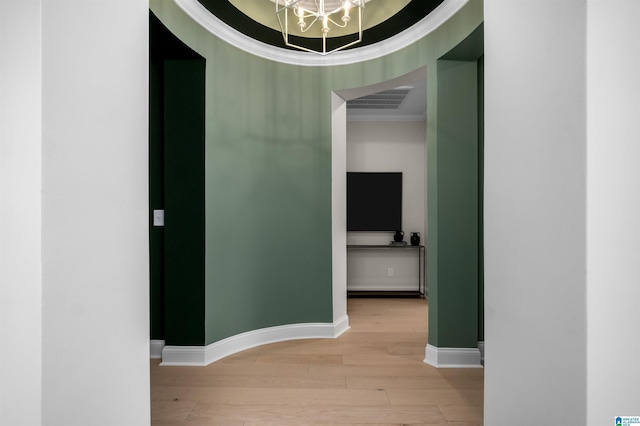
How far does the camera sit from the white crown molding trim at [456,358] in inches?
103

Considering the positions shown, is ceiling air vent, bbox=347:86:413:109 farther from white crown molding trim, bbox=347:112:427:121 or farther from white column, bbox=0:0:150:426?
white column, bbox=0:0:150:426

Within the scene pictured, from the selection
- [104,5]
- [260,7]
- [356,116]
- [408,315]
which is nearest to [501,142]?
[104,5]

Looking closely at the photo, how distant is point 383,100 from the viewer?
4.59 meters

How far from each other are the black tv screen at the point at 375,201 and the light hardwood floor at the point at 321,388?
2233 millimetres

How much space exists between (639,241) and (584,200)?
0.16 metres

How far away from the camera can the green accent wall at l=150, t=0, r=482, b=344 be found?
266cm

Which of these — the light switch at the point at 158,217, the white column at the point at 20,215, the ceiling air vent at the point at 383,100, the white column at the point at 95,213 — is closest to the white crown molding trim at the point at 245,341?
the light switch at the point at 158,217

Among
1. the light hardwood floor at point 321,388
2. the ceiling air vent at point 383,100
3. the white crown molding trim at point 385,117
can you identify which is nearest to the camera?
the light hardwood floor at point 321,388

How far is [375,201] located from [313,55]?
7.98ft

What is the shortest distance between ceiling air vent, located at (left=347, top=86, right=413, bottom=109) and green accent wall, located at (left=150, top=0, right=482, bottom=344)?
4.09 feet

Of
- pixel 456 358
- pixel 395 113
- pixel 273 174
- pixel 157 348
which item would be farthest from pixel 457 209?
pixel 395 113

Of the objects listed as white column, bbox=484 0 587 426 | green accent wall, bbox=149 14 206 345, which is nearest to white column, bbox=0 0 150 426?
→ white column, bbox=484 0 587 426

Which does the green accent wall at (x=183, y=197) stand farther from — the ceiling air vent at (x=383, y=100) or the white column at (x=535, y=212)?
the ceiling air vent at (x=383, y=100)

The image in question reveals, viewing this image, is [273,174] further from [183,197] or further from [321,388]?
[321,388]
